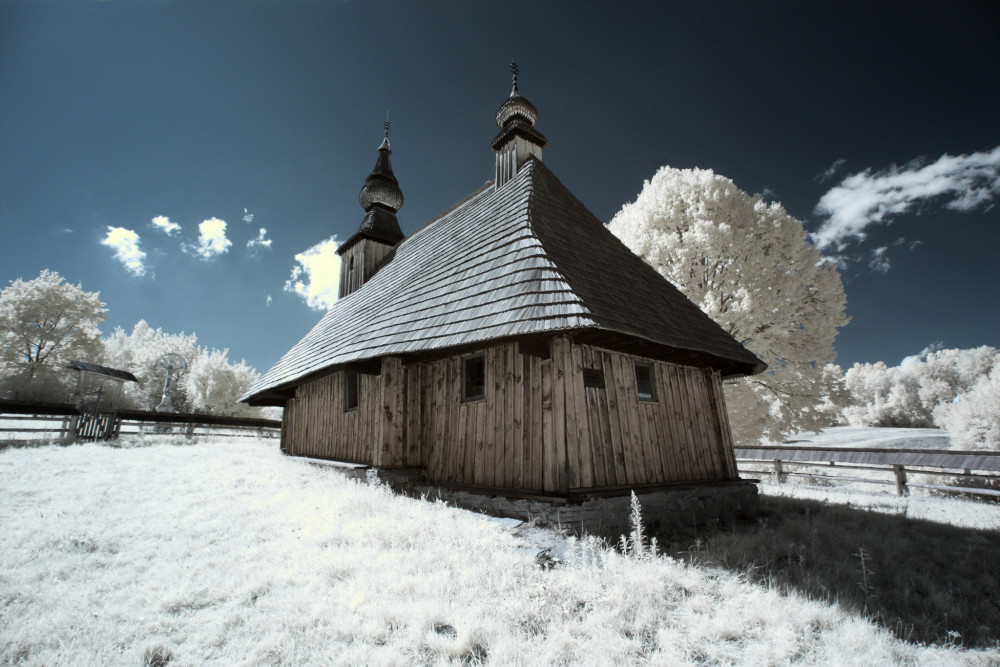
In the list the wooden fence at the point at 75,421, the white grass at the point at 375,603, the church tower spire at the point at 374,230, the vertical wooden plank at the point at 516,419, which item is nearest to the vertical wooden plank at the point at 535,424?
the vertical wooden plank at the point at 516,419

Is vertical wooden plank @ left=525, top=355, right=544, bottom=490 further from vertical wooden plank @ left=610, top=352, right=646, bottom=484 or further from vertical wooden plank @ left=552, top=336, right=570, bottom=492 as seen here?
vertical wooden plank @ left=610, top=352, right=646, bottom=484

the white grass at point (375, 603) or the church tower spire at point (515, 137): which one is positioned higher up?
the church tower spire at point (515, 137)

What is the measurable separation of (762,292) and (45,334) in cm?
4465

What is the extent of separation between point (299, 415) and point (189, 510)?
831 centimetres

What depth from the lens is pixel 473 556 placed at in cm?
395

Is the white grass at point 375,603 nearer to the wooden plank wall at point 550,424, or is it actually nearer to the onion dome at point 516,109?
the wooden plank wall at point 550,424

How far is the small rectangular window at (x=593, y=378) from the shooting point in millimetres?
6078

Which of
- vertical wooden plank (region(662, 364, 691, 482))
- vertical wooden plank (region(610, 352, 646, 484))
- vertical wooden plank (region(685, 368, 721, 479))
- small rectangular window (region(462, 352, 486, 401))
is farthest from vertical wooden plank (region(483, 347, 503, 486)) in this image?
vertical wooden plank (region(685, 368, 721, 479))

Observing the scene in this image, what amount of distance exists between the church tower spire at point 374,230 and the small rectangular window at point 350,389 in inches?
269

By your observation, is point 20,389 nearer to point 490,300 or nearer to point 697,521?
point 490,300

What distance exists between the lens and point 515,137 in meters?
10.4

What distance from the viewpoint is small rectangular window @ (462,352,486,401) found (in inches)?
280

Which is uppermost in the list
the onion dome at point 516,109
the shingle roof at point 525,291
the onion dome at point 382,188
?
the onion dome at point 382,188

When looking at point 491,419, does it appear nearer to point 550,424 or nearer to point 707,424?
point 550,424
